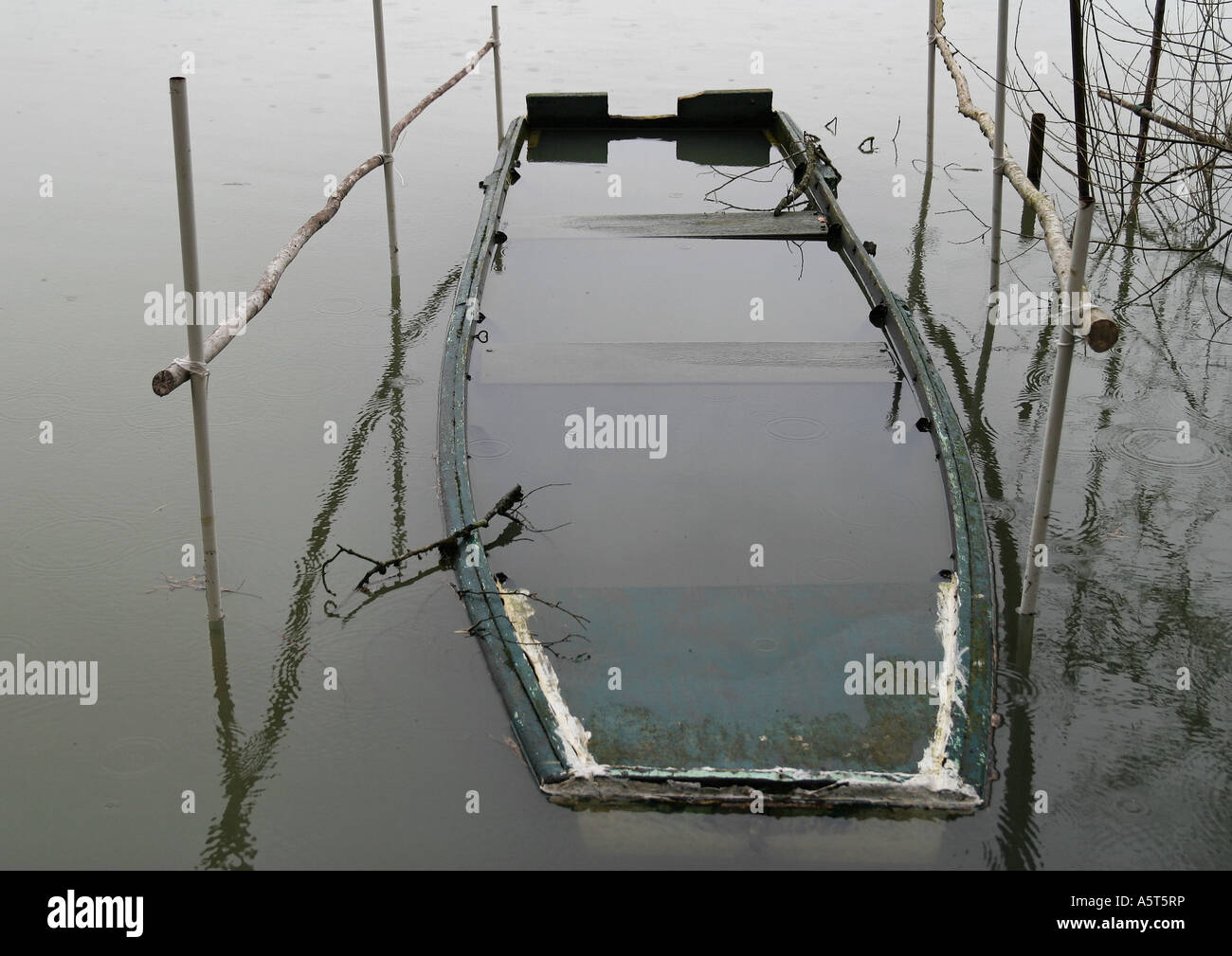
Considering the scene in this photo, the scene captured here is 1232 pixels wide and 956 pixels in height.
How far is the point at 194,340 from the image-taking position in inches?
170

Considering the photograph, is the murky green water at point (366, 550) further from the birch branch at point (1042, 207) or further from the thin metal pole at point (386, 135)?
the birch branch at point (1042, 207)

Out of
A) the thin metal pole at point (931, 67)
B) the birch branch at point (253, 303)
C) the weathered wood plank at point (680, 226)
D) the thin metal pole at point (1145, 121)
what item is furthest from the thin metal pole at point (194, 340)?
the thin metal pole at point (931, 67)

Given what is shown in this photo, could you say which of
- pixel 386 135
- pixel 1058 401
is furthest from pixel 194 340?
pixel 386 135

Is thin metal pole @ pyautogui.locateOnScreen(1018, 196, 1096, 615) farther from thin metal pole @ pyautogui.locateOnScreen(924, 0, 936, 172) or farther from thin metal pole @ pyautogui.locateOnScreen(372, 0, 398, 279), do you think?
thin metal pole @ pyautogui.locateOnScreen(924, 0, 936, 172)

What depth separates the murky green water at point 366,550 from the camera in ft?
12.9

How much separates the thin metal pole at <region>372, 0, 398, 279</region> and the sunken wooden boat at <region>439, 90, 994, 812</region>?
2.35 ft

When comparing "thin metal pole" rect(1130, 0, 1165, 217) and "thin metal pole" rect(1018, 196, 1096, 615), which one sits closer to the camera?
"thin metal pole" rect(1018, 196, 1096, 615)

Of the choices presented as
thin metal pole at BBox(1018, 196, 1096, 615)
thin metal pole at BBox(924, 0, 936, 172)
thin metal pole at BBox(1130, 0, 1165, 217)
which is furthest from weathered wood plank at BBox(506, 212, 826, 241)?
thin metal pole at BBox(1018, 196, 1096, 615)

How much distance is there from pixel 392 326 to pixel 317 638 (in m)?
3.42

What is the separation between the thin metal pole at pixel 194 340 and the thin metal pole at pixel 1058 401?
2.99m

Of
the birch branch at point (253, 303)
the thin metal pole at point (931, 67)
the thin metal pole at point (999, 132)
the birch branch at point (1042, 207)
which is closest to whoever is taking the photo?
the birch branch at point (253, 303)

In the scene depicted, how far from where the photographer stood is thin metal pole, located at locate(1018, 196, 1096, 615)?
13.5 ft
